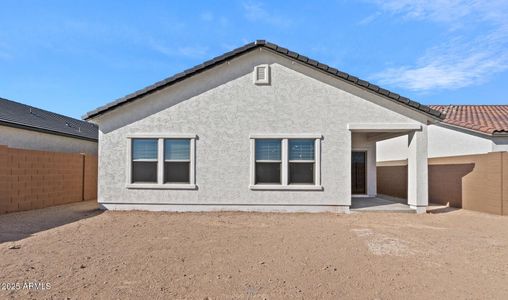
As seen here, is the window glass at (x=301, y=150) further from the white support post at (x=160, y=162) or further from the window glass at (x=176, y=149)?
the white support post at (x=160, y=162)

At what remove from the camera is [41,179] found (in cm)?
1192

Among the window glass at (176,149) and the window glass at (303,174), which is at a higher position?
the window glass at (176,149)

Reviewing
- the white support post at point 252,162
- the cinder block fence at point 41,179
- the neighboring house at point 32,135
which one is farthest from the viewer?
the neighboring house at point 32,135

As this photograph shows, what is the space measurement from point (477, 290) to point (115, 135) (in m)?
11.1

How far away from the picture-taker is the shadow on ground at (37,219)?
766 centimetres

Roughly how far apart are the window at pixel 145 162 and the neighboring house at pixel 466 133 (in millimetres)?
14152

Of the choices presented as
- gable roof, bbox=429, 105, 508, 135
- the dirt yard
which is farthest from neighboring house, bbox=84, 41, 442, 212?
gable roof, bbox=429, 105, 508, 135

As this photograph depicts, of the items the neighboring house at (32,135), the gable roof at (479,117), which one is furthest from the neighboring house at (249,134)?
the neighboring house at (32,135)

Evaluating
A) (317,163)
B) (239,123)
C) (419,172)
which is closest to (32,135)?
(239,123)

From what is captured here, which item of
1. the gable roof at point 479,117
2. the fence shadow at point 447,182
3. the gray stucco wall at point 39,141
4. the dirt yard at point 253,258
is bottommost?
the dirt yard at point 253,258

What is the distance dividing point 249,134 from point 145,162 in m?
4.01

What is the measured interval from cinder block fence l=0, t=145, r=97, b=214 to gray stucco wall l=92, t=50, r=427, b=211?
3032mm

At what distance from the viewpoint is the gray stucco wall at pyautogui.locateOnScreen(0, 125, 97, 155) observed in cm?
1315

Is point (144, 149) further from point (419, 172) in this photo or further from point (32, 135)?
point (419, 172)
